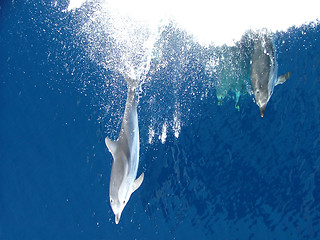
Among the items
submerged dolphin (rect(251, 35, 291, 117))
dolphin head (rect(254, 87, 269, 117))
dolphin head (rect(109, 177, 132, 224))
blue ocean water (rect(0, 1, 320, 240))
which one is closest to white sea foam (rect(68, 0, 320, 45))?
blue ocean water (rect(0, 1, 320, 240))

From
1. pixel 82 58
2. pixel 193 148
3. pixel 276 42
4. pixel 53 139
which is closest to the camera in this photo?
pixel 276 42

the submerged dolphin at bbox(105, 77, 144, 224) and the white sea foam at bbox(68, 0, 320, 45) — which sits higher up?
the white sea foam at bbox(68, 0, 320, 45)

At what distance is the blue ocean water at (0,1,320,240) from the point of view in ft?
14.3

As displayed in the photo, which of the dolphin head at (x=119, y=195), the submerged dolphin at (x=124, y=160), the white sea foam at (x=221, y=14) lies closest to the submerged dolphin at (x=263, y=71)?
the white sea foam at (x=221, y=14)

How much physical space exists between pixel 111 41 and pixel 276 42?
2.20 m

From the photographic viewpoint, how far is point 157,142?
4855 mm

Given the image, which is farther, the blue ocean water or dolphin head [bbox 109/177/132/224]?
the blue ocean water

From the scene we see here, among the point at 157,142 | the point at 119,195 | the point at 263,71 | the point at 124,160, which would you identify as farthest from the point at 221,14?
the point at 119,195

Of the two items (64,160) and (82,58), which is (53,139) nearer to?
(64,160)

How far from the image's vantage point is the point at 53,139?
5.54 meters

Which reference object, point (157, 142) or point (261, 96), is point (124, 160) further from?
point (157, 142)

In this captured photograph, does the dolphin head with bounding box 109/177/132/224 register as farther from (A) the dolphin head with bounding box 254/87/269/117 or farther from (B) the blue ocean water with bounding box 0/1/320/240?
(B) the blue ocean water with bounding box 0/1/320/240

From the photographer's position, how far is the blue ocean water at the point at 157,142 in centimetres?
434

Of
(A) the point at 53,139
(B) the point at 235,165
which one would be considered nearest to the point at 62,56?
(A) the point at 53,139
